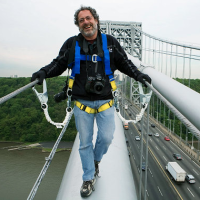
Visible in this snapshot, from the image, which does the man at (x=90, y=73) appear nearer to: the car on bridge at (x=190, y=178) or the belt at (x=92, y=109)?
the belt at (x=92, y=109)

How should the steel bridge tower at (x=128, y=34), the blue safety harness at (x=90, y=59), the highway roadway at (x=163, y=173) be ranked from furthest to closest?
the steel bridge tower at (x=128, y=34) → the highway roadway at (x=163, y=173) → the blue safety harness at (x=90, y=59)

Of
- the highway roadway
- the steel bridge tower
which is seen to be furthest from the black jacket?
the steel bridge tower

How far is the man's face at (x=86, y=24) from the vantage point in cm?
133

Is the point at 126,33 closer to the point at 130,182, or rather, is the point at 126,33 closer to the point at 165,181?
the point at 165,181

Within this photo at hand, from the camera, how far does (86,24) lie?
1333mm

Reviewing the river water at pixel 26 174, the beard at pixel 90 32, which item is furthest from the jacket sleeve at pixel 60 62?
the river water at pixel 26 174

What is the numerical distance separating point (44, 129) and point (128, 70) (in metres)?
24.0

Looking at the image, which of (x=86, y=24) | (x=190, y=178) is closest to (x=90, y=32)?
(x=86, y=24)

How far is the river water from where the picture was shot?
39.2ft

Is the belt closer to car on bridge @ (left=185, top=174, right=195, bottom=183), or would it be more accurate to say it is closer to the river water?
car on bridge @ (left=185, top=174, right=195, bottom=183)

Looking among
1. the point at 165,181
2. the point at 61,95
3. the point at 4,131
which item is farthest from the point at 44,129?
the point at 61,95

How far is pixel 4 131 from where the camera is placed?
24.4m

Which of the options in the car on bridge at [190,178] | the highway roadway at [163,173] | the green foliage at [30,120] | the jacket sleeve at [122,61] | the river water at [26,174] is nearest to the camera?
the jacket sleeve at [122,61]

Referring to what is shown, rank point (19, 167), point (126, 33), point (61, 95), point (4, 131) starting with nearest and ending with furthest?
point (61, 95) < point (19, 167) < point (126, 33) < point (4, 131)
